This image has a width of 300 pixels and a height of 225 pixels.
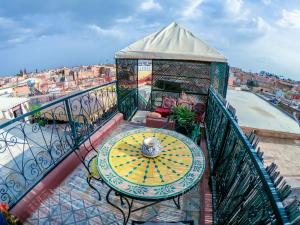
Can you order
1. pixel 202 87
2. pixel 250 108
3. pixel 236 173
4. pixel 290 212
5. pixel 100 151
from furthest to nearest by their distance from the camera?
pixel 250 108 → pixel 202 87 → pixel 100 151 → pixel 236 173 → pixel 290 212

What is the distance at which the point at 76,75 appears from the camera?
36.2 metres

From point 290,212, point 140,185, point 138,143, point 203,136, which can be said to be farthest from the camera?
point 203,136

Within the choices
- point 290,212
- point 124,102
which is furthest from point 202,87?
point 290,212

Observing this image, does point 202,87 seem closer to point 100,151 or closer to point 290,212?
point 100,151

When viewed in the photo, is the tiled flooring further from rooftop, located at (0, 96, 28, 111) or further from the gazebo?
rooftop, located at (0, 96, 28, 111)

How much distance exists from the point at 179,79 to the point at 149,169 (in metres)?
4.14

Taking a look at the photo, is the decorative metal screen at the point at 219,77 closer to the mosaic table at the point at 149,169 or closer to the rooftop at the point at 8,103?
the mosaic table at the point at 149,169

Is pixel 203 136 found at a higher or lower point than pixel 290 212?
lower

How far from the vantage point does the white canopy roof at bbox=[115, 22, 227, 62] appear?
4402mm

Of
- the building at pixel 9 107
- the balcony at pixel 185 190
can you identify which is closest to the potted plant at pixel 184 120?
the balcony at pixel 185 190

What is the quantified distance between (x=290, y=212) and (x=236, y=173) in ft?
3.21

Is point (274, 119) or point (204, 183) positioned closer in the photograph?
point (204, 183)

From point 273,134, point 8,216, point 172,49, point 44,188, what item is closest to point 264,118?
point 273,134

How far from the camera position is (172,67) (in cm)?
596
